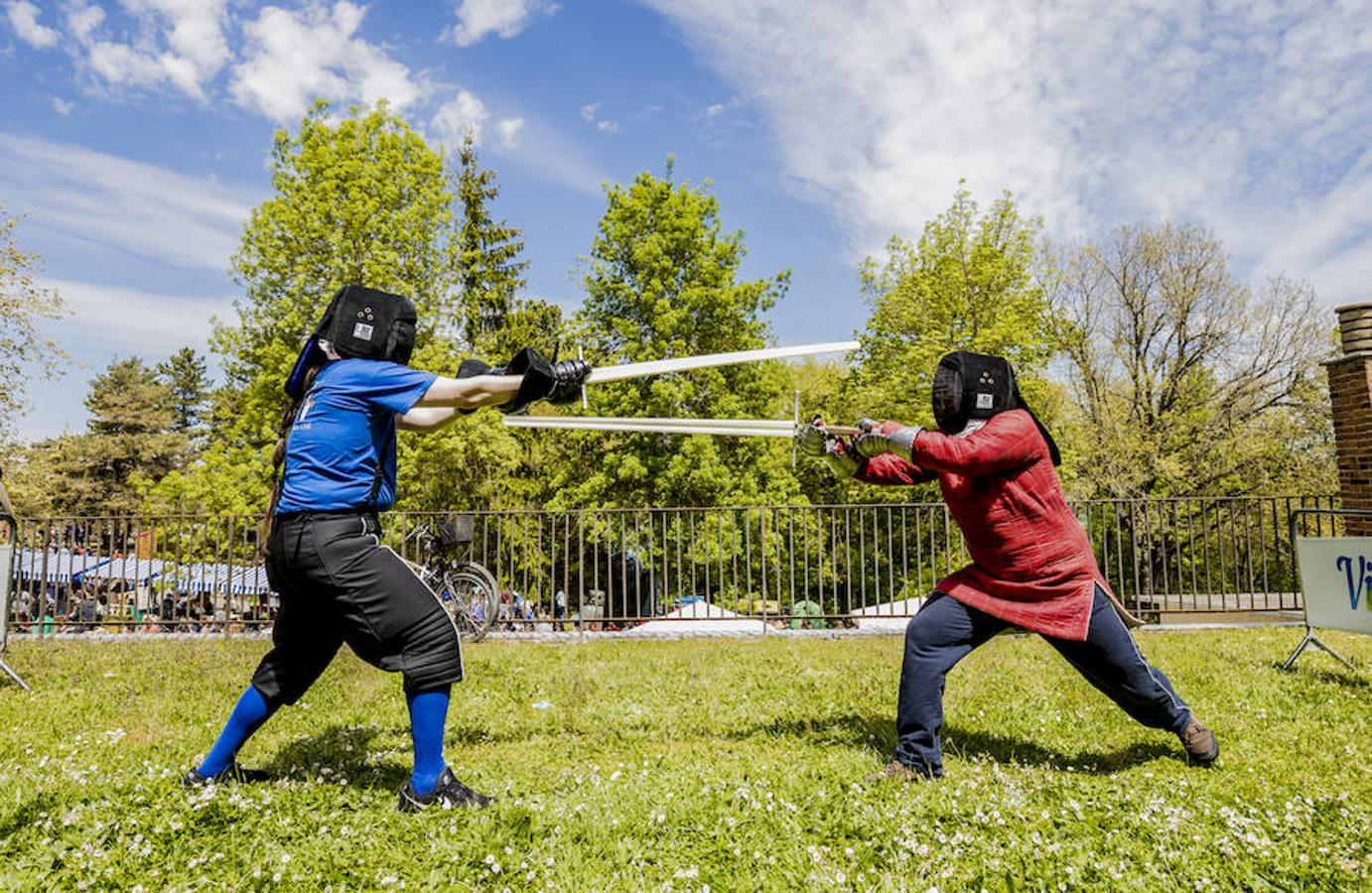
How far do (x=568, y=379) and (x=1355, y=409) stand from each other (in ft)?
32.7

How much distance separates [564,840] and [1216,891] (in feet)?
6.55

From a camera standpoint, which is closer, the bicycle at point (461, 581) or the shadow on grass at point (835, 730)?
the shadow on grass at point (835, 730)

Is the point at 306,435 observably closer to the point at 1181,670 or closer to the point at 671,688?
the point at 671,688

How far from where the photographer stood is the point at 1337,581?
6.02 meters

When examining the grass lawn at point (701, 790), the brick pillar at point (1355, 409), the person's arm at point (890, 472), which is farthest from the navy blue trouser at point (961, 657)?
the brick pillar at point (1355, 409)

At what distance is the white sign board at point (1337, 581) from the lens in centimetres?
577

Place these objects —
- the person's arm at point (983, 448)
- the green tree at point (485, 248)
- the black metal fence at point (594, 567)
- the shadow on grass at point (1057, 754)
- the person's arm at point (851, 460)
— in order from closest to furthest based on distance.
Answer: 1. the person's arm at point (983, 448)
2. the shadow on grass at point (1057, 754)
3. the person's arm at point (851, 460)
4. the black metal fence at point (594, 567)
5. the green tree at point (485, 248)

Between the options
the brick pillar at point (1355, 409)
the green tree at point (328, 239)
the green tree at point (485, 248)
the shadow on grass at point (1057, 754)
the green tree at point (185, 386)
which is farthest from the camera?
the green tree at point (185, 386)

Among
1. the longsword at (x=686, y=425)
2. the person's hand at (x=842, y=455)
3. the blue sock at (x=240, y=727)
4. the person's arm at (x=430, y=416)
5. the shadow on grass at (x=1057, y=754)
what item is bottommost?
the shadow on grass at (x=1057, y=754)

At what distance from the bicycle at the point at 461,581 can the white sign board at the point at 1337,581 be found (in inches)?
299

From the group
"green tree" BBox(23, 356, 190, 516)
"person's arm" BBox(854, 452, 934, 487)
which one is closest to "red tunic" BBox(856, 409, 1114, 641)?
"person's arm" BBox(854, 452, 934, 487)

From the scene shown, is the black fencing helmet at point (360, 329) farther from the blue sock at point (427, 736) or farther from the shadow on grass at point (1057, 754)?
the shadow on grass at point (1057, 754)

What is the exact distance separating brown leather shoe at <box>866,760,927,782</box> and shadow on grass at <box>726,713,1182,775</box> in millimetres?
299

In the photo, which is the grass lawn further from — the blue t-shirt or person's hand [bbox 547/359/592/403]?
person's hand [bbox 547/359/592/403]
